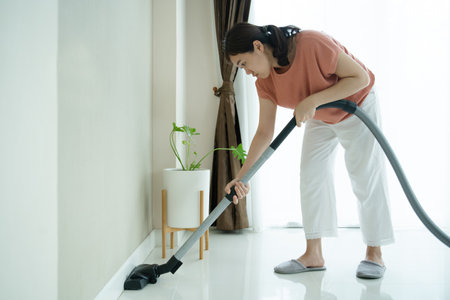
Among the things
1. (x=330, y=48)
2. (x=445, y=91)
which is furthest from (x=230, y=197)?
(x=445, y=91)

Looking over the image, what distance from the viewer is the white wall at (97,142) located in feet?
2.92

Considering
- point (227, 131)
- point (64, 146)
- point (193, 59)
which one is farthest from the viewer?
point (193, 59)

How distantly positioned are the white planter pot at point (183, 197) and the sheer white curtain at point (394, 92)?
81 centimetres

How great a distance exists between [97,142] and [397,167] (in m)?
1.07

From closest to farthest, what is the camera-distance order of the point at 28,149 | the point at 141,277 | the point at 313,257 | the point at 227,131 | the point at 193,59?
the point at 28,149
the point at 141,277
the point at 313,257
the point at 227,131
the point at 193,59

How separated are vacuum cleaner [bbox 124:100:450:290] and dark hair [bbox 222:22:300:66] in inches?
10.4

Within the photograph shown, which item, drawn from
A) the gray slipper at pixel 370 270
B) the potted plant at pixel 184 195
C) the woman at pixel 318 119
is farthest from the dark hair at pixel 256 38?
the gray slipper at pixel 370 270

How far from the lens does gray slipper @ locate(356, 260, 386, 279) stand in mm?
1557

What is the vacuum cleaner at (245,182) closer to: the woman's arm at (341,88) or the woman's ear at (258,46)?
the woman's arm at (341,88)

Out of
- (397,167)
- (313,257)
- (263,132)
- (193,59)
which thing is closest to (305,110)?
(263,132)

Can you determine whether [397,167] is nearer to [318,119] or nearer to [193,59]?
[318,119]

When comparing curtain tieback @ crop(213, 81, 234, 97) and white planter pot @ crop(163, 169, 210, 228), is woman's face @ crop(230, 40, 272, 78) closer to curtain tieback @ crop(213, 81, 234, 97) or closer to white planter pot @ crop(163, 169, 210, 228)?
white planter pot @ crop(163, 169, 210, 228)

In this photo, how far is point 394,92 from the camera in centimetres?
262

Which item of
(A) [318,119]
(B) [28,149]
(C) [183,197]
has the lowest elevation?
(C) [183,197]
